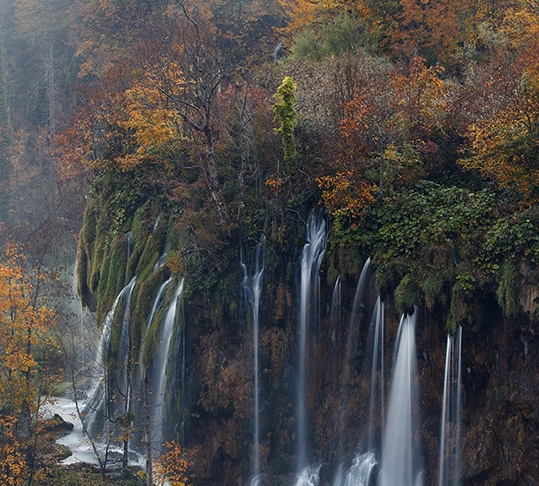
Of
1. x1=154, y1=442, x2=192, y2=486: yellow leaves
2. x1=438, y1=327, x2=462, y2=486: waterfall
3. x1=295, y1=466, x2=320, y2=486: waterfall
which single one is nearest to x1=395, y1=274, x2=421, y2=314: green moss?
x1=438, y1=327, x2=462, y2=486: waterfall

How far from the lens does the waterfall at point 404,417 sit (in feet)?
52.0

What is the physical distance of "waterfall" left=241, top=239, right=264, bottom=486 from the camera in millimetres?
18891

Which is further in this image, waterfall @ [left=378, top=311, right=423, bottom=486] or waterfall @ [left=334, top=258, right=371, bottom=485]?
waterfall @ [left=334, top=258, right=371, bottom=485]

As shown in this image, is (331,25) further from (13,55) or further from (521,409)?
(13,55)

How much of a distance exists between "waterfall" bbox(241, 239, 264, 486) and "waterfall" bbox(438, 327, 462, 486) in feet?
19.0

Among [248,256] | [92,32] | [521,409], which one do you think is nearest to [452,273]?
[521,409]

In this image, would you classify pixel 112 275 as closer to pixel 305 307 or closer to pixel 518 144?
pixel 305 307

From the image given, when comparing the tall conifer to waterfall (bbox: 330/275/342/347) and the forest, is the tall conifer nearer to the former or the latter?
the forest

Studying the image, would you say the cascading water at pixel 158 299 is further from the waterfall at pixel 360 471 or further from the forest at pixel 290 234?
the waterfall at pixel 360 471

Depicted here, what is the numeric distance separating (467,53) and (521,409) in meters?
15.8

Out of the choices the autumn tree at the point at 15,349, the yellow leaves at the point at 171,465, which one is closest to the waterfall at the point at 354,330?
the yellow leaves at the point at 171,465

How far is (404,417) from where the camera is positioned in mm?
15984

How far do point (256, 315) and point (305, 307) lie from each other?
5.78 ft

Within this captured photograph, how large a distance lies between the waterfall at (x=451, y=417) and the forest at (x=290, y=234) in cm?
26
